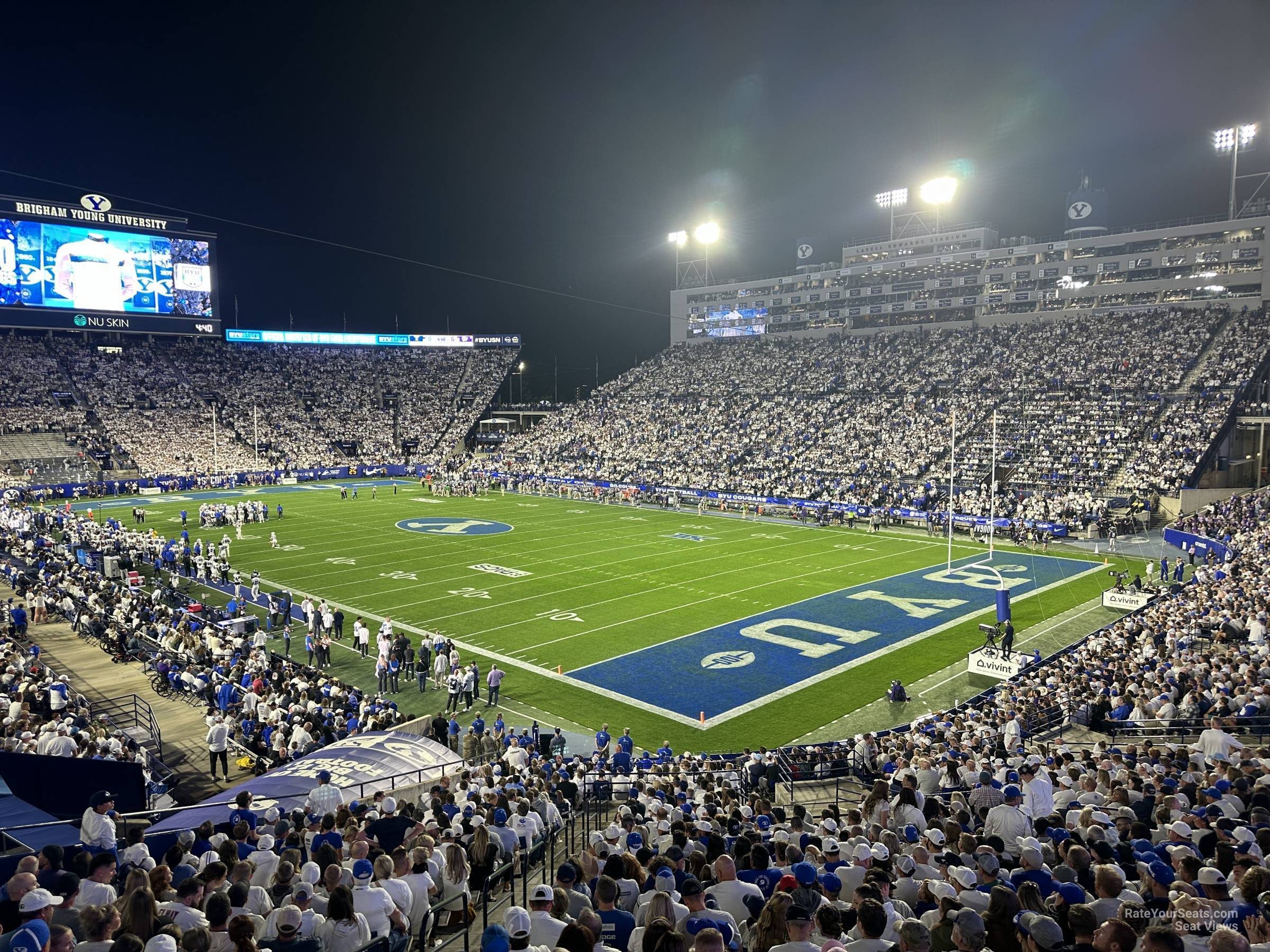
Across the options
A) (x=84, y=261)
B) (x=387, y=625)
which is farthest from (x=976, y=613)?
(x=84, y=261)

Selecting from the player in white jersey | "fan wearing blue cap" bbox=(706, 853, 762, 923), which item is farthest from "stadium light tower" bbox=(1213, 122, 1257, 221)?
the player in white jersey

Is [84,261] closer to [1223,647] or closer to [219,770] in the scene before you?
[219,770]

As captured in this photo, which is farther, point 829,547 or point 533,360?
point 533,360

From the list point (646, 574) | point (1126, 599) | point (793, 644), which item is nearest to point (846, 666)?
point (793, 644)

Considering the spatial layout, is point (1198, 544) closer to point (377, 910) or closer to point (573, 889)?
point (573, 889)

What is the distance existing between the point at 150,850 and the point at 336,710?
6631 mm

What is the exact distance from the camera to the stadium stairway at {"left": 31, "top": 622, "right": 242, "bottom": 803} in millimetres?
12180

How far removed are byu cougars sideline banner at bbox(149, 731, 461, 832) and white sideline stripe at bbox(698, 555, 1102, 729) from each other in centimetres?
615

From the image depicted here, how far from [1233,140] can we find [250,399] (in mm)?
79346

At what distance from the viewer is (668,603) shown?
81.3 ft

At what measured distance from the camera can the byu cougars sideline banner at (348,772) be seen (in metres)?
8.61

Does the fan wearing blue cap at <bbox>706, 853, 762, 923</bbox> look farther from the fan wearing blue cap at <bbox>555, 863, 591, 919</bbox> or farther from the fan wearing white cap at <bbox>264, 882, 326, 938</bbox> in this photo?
the fan wearing white cap at <bbox>264, 882, 326, 938</bbox>

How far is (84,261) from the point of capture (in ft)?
207

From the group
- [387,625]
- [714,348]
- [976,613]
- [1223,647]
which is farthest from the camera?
[714,348]
